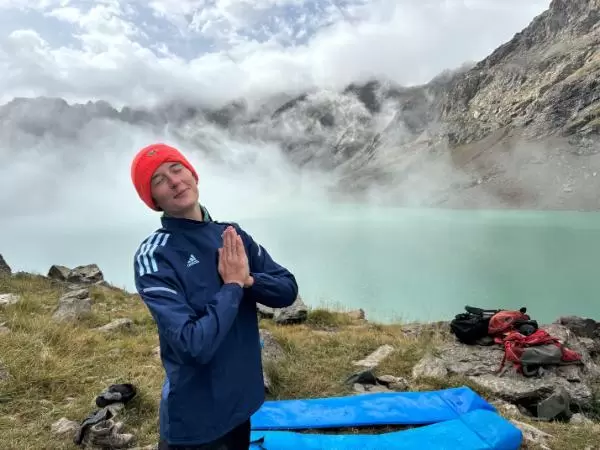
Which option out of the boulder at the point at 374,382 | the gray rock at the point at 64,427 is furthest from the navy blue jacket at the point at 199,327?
the boulder at the point at 374,382

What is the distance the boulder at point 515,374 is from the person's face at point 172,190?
4.64m

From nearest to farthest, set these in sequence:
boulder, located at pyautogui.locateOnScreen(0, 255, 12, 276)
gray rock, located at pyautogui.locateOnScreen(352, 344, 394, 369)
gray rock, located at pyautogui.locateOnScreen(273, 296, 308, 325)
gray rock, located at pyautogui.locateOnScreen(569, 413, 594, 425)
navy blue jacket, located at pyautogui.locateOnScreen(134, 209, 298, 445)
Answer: navy blue jacket, located at pyautogui.locateOnScreen(134, 209, 298, 445)
gray rock, located at pyautogui.locateOnScreen(569, 413, 594, 425)
gray rock, located at pyautogui.locateOnScreen(352, 344, 394, 369)
gray rock, located at pyautogui.locateOnScreen(273, 296, 308, 325)
boulder, located at pyautogui.locateOnScreen(0, 255, 12, 276)

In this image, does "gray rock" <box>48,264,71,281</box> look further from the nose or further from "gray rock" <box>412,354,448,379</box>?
the nose

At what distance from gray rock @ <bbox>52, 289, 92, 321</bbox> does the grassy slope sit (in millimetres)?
177

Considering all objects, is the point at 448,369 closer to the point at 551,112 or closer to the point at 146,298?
the point at 146,298

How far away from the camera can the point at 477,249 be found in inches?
1175

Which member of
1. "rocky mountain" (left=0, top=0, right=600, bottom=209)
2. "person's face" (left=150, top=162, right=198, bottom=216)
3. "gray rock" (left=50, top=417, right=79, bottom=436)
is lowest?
"gray rock" (left=50, top=417, right=79, bottom=436)

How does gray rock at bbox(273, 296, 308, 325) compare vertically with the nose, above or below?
below

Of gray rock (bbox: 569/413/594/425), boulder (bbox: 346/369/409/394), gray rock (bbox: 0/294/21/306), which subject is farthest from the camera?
gray rock (bbox: 0/294/21/306)

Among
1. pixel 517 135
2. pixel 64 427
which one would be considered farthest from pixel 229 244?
pixel 517 135

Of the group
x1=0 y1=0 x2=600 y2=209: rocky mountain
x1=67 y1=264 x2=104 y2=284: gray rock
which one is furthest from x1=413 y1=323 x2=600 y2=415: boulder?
x1=0 y1=0 x2=600 y2=209: rocky mountain

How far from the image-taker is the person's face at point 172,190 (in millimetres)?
2117

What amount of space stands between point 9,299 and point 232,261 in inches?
327

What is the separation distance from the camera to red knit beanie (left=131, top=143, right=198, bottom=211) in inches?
83.5
